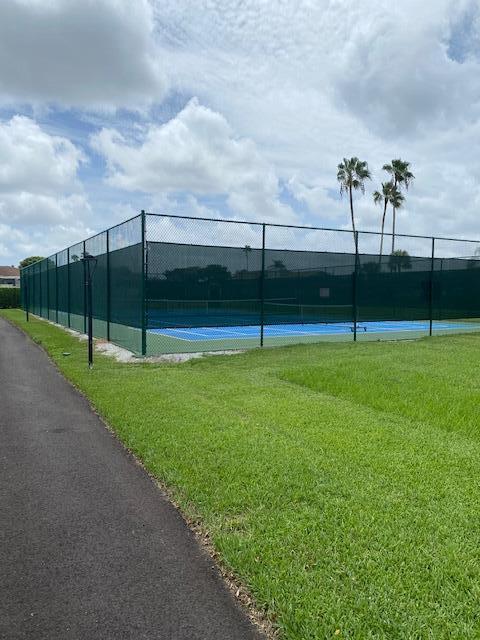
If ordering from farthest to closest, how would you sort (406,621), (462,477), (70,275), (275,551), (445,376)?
1. (70,275)
2. (445,376)
3. (462,477)
4. (275,551)
5. (406,621)

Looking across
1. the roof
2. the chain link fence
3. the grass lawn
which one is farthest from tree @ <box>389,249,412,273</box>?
the roof

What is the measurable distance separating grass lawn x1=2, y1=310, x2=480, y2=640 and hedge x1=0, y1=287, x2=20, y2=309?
117 feet

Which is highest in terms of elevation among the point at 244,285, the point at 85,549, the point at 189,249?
the point at 189,249

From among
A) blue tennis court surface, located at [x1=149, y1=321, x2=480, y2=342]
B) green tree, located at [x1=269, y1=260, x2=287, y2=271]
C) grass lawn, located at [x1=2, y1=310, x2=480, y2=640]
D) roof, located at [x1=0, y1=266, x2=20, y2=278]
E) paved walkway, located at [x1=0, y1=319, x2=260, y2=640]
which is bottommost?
paved walkway, located at [x1=0, y1=319, x2=260, y2=640]

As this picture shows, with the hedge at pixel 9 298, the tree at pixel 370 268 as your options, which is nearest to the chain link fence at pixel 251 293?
the tree at pixel 370 268

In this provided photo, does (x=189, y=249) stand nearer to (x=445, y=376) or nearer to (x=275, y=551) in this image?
(x=445, y=376)

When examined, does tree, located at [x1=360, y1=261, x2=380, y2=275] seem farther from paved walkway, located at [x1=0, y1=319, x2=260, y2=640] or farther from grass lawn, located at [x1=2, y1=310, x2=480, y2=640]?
paved walkway, located at [x1=0, y1=319, x2=260, y2=640]

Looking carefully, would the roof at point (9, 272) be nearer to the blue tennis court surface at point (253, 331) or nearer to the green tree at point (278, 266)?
the blue tennis court surface at point (253, 331)

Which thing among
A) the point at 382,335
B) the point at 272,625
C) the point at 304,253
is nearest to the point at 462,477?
the point at 272,625

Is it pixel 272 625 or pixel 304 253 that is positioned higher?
pixel 304 253

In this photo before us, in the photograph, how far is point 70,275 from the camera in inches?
695

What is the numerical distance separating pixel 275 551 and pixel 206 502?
2.42 feet

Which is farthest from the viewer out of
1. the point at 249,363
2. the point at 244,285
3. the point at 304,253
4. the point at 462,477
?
the point at 304,253

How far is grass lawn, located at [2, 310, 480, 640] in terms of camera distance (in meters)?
2.25
